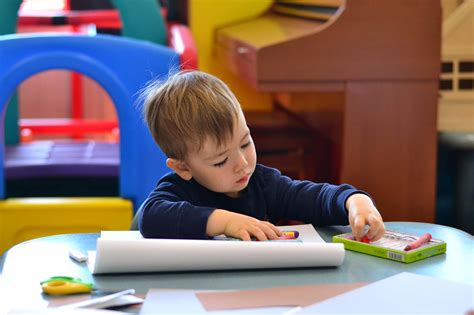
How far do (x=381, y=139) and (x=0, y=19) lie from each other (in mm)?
1415

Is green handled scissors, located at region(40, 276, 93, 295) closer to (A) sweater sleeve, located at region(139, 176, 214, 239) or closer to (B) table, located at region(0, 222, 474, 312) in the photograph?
(B) table, located at region(0, 222, 474, 312)

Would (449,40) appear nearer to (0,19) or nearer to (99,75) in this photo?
(99,75)

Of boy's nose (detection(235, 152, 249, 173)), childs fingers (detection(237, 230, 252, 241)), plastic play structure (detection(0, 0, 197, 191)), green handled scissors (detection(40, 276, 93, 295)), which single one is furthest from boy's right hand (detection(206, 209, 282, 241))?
plastic play structure (detection(0, 0, 197, 191))

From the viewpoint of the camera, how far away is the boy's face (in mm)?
1126

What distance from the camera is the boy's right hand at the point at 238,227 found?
3.31 feet

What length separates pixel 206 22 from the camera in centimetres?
315

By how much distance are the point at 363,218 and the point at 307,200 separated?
0.57 ft

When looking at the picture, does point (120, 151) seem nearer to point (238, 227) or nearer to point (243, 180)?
point (243, 180)

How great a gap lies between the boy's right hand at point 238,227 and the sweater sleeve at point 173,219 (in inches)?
0.4

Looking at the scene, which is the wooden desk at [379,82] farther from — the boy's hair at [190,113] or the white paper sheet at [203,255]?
the white paper sheet at [203,255]

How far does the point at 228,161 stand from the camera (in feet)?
3.72

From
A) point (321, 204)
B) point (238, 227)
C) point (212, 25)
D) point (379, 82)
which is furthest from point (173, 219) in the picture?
point (212, 25)

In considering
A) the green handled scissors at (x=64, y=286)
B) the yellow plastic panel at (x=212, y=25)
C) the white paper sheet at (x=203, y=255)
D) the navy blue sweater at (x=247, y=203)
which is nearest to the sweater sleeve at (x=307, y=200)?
the navy blue sweater at (x=247, y=203)

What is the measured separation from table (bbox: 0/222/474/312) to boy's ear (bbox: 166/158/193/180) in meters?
0.21
